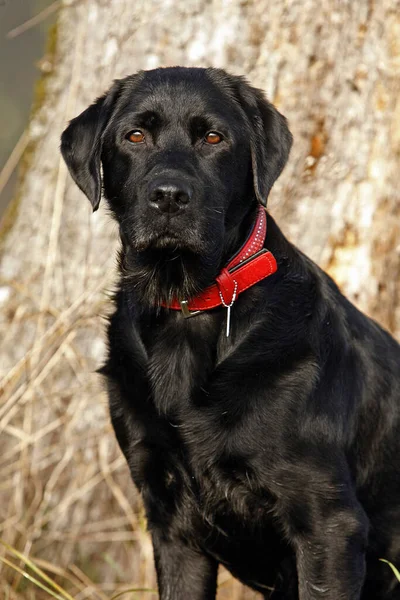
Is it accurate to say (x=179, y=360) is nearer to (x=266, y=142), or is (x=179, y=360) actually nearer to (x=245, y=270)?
(x=245, y=270)

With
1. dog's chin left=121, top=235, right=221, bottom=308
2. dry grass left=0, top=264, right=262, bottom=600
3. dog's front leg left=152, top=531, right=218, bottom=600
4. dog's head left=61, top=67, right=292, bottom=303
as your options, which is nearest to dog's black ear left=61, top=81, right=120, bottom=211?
dog's head left=61, top=67, right=292, bottom=303

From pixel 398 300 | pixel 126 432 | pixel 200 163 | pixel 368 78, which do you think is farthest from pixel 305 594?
pixel 368 78

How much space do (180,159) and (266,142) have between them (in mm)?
Result: 392

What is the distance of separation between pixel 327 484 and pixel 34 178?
2.68 meters

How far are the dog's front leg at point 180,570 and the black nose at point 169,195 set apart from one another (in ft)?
4.03

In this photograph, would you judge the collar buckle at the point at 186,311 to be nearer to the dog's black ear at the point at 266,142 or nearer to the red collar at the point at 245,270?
the red collar at the point at 245,270

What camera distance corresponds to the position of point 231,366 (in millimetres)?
3213

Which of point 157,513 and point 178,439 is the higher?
point 178,439

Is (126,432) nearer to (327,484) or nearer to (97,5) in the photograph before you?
(327,484)

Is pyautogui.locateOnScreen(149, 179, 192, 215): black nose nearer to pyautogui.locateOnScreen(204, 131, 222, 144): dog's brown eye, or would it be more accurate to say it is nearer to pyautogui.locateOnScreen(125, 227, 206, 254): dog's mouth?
pyautogui.locateOnScreen(125, 227, 206, 254): dog's mouth

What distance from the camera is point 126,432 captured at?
337 cm

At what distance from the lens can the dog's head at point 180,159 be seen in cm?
317

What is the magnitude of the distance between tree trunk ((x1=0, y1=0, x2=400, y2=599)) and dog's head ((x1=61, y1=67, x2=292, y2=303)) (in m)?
1.19

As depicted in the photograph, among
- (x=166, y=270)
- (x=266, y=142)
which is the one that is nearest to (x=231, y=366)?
(x=166, y=270)
